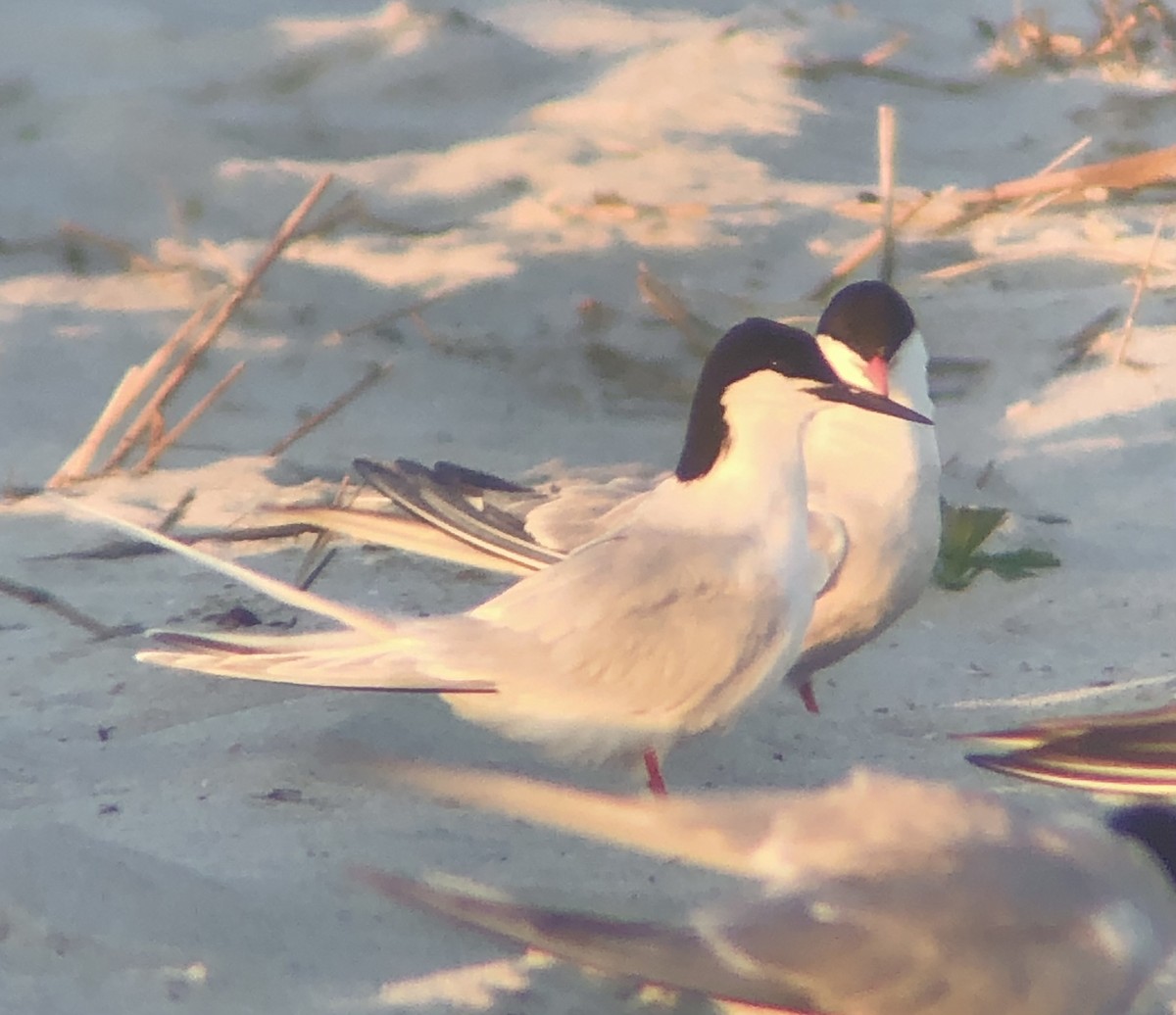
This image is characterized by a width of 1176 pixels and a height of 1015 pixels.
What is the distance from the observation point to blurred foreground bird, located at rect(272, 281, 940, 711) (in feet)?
7.75

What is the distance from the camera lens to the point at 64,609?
2.35 meters

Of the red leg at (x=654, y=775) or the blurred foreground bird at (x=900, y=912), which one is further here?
the red leg at (x=654, y=775)

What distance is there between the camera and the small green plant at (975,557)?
2713 mm

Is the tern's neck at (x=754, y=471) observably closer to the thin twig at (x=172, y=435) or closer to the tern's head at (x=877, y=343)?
the tern's head at (x=877, y=343)

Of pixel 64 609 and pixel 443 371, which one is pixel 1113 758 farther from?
pixel 443 371

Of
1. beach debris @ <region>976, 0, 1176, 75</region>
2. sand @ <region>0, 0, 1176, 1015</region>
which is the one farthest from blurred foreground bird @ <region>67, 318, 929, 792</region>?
A: beach debris @ <region>976, 0, 1176, 75</region>

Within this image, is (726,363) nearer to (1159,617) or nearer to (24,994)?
(1159,617)

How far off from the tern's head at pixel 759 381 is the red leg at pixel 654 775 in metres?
0.36

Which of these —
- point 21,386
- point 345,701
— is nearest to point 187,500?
point 345,701

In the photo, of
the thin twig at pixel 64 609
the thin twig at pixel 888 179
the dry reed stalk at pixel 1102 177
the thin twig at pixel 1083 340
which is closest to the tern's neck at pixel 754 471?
the thin twig at pixel 64 609

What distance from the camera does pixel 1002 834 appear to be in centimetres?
157

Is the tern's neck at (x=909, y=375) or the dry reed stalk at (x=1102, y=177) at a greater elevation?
the tern's neck at (x=909, y=375)

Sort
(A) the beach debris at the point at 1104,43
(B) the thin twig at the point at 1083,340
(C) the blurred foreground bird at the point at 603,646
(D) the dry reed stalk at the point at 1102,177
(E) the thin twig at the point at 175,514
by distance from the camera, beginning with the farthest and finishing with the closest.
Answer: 1. (A) the beach debris at the point at 1104,43
2. (D) the dry reed stalk at the point at 1102,177
3. (B) the thin twig at the point at 1083,340
4. (E) the thin twig at the point at 175,514
5. (C) the blurred foreground bird at the point at 603,646

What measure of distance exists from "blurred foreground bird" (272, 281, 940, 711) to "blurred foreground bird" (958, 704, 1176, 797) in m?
0.53
